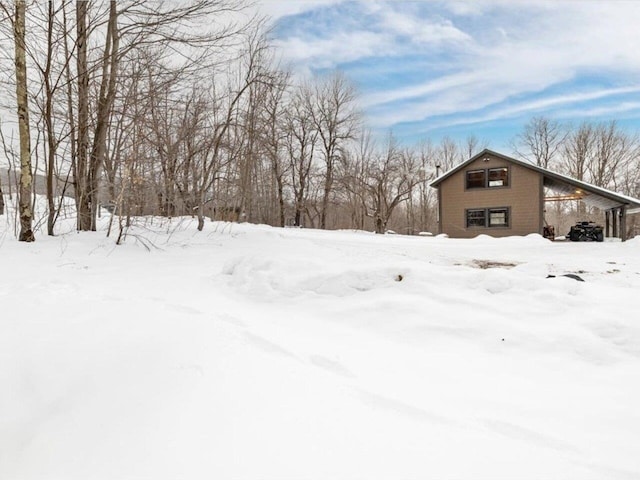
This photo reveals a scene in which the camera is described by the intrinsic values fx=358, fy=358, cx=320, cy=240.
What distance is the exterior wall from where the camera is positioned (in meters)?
15.8

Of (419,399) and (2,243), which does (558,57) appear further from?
(2,243)

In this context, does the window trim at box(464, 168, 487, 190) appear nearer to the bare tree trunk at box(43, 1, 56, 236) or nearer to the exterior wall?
the exterior wall

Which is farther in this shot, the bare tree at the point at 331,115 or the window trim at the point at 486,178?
the bare tree at the point at 331,115

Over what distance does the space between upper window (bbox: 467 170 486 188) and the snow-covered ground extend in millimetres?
14309

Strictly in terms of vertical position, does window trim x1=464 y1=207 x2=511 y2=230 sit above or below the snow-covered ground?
above

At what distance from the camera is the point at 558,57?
53.4 feet

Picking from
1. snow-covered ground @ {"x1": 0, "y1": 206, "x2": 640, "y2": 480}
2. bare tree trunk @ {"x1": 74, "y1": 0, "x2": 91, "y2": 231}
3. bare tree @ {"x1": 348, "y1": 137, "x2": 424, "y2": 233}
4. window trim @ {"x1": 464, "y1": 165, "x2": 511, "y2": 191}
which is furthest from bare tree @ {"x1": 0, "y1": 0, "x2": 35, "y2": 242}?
bare tree @ {"x1": 348, "y1": 137, "x2": 424, "y2": 233}

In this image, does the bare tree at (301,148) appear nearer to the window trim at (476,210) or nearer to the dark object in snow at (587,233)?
the window trim at (476,210)

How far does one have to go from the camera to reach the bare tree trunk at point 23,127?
17.6 feet

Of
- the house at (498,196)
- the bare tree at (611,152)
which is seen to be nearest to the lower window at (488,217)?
the house at (498,196)

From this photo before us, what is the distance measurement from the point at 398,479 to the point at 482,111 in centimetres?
2958

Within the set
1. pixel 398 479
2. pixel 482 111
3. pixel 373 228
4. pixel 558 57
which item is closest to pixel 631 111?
pixel 482 111

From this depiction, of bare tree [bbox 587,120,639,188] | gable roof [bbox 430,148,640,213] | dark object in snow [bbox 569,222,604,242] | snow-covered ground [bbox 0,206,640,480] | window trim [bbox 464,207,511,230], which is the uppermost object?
bare tree [bbox 587,120,639,188]

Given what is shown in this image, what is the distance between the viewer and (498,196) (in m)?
16.5
